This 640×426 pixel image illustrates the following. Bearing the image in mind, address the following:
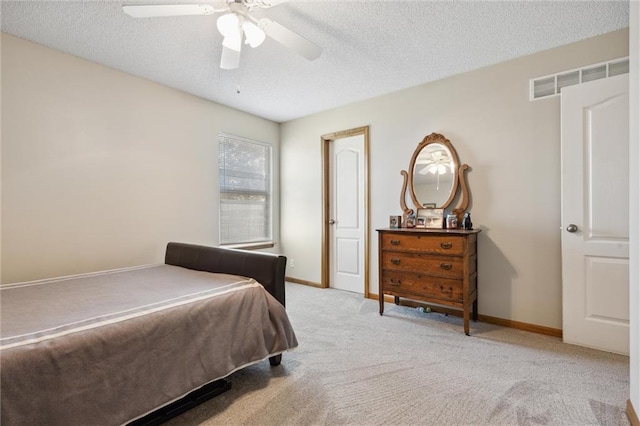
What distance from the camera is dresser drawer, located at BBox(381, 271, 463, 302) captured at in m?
2.79

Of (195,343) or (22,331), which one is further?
(195,343)

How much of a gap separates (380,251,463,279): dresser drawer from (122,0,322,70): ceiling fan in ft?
6.79

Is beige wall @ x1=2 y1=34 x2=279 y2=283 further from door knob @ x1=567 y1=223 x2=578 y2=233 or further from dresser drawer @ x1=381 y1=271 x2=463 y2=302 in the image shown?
door knob @ x1=567 y1=223 x2=578 y2=233

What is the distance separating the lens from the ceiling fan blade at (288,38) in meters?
1.85

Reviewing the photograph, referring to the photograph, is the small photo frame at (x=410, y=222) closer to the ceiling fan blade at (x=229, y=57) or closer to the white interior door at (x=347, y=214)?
the white interior door at (x=347, y=214)

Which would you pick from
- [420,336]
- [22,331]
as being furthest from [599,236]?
[22,331]

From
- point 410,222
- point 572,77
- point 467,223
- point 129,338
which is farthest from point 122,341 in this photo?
point 572,77

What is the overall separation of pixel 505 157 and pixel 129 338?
10.9 feet

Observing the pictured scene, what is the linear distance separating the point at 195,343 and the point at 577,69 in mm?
3650

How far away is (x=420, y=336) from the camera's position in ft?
8.80

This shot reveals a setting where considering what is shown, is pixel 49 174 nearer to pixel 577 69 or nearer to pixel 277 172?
pixel 277 172

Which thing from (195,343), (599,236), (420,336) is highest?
(599,236)

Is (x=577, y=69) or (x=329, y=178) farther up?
(x=577, y=69)

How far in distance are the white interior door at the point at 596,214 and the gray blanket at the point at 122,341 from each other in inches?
93.4
